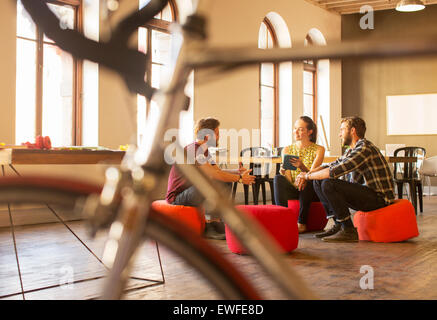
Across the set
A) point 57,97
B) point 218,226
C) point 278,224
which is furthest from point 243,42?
point 278,224

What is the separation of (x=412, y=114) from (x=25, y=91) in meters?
7.97

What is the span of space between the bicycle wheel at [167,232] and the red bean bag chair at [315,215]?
176 inches

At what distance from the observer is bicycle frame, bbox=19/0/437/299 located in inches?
23.2

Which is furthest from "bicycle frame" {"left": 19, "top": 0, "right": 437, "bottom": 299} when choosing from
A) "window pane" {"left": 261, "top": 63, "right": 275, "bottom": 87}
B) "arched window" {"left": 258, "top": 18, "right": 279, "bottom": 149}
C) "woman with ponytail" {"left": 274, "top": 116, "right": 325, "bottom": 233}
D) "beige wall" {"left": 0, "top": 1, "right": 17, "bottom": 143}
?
"window pane" {"left": 261, "top": 63, "right": 275, "bottom": 87}

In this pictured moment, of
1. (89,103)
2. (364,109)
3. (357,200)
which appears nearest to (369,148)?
(357,200)

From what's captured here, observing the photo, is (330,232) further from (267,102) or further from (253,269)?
(267,102)

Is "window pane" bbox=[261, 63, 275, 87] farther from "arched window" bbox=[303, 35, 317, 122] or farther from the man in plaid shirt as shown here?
the man in plaid shirt

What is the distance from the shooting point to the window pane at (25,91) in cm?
608

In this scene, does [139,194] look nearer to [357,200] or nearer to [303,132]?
[357,200]

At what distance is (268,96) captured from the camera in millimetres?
10289

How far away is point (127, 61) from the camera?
1.92 feet

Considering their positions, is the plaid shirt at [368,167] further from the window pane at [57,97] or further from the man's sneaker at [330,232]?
the window pane at [57,97]

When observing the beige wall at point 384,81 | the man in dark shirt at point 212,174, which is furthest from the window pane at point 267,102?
the man in dark shirt at point 212,174

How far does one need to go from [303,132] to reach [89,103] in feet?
9.60
